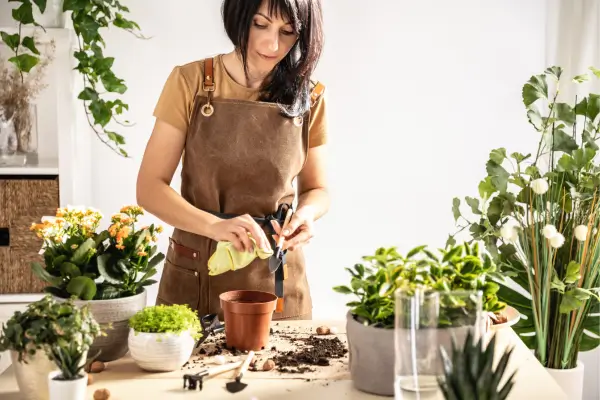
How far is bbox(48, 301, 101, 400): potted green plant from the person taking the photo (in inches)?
54.9

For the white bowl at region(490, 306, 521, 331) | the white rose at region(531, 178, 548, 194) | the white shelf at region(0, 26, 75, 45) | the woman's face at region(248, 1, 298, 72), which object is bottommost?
the white bowl at region(490, 306, 521, 331)

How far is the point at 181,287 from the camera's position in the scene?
2371mm

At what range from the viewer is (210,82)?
7.64 ft

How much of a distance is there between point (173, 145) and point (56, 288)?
2.27 feet

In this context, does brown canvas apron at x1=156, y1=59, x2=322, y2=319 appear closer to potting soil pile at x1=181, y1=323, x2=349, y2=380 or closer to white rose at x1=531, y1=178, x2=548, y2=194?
potting soil pile at x1=181, y1=323, x2=349, y2=380

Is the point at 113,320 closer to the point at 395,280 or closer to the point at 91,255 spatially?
the point at 91,255

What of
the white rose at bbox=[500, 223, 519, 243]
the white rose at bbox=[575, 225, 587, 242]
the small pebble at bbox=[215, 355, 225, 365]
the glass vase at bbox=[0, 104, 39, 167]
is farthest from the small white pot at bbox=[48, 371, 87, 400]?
the glass vase at bbox=[0, 104, 39, 167]

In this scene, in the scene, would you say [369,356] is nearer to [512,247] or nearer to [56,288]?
[56,288]

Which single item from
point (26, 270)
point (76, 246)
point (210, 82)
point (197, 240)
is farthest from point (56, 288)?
point (26, 270)

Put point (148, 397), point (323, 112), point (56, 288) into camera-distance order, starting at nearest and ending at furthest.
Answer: point (148, 397)
point (56, 288)
point (323, 112)

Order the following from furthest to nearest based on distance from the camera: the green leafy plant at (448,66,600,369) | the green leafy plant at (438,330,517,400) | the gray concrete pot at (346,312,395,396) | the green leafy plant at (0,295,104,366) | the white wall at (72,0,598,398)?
the white wall at (72,0,598,398)
the green leafy plant at (448,66,600,369)
the gray concrete pot at (346,312,395,396)
the green leafy plant at (0,295,104,366)
the green leafy plant at (438,330,517,400)

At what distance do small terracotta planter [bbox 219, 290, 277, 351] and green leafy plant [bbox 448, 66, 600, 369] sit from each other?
108 cm

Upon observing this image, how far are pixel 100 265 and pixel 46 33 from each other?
171 centimetres

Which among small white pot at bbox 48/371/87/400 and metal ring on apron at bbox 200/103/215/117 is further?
metal ring on apron at bbox 200/103/215/117
